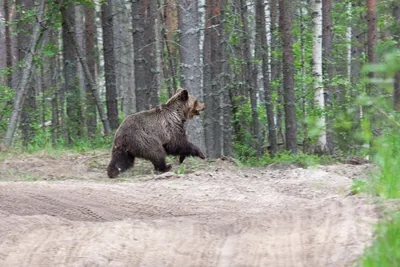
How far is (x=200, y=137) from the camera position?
15.4 meters

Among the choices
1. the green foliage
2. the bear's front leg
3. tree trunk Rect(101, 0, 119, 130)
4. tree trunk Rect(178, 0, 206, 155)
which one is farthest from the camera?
tree trunk Rect(101, 0, 119, 130)

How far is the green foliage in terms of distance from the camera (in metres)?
5.27

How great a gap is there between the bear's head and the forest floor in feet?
8.09

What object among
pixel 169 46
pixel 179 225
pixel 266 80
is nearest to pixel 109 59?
pixel 169 46

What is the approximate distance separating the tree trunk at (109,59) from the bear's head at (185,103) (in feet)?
26.2

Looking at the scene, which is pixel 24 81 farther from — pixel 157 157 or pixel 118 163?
pixel 157 157

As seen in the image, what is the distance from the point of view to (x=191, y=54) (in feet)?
49.1

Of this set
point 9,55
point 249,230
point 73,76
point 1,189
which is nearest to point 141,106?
point 73,76

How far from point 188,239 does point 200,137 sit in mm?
8385

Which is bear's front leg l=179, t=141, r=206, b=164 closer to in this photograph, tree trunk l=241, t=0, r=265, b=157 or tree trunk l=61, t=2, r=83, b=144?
tree trunk l=241, t=0, r=265, b=157

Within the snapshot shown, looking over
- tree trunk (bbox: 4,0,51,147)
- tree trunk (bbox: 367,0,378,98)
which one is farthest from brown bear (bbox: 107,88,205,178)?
tree trunk (bbox: 367,0,378,98)

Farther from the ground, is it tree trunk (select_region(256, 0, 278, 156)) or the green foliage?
tree trunk (select_region(256, 0, 278, 156))

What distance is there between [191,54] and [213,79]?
16.5 ft

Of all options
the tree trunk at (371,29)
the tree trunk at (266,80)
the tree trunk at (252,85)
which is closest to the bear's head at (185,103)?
the tree trunk at (266,80)
